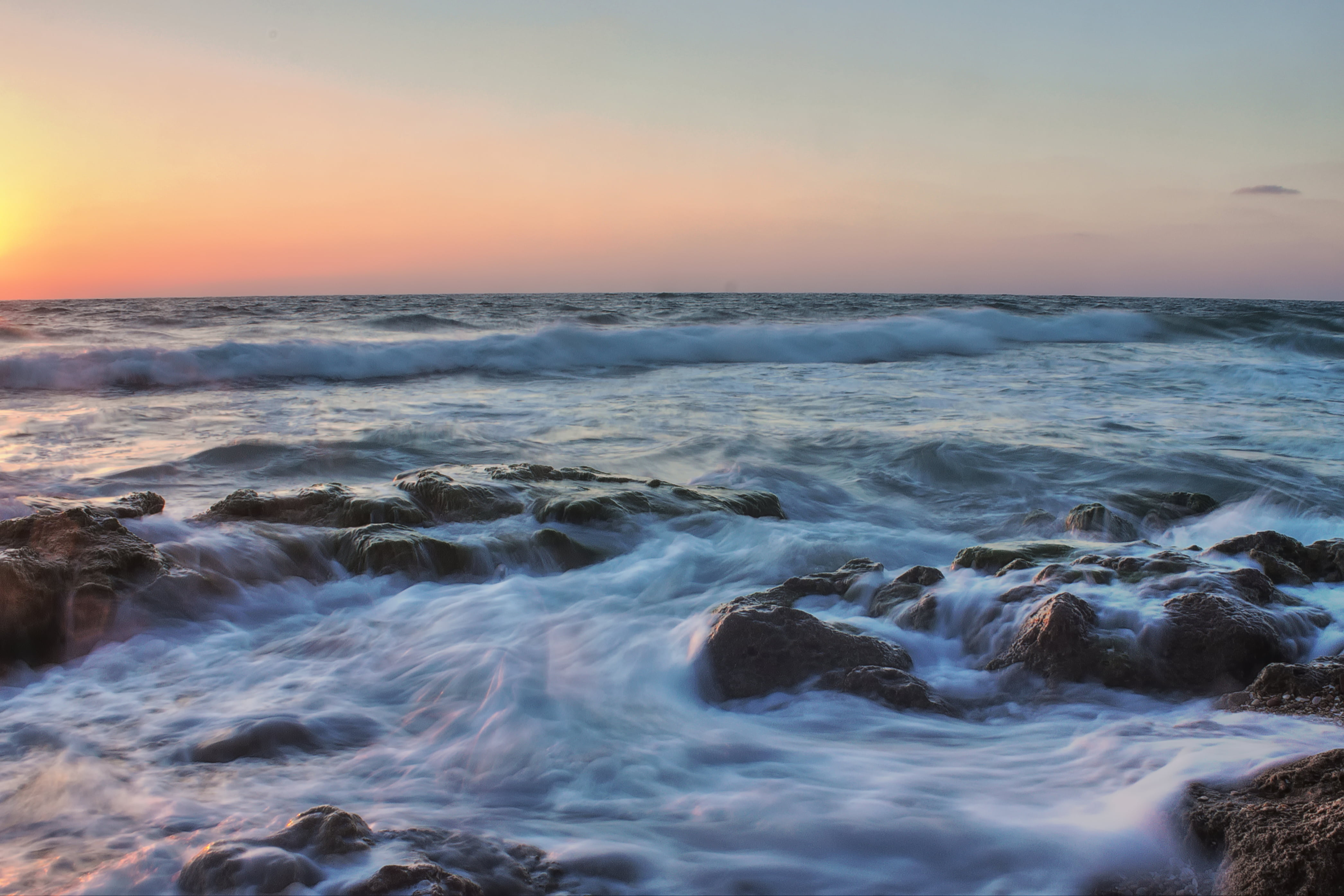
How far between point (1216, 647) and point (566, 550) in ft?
10.1

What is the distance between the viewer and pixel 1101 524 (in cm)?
515

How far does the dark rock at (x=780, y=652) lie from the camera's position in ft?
10.3

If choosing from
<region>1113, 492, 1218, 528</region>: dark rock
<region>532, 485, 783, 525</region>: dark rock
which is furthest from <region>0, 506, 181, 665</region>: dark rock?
<region>1113, 492, 1218, 528</region>: dark rock

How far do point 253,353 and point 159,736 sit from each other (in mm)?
13279

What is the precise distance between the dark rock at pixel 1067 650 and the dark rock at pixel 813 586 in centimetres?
78

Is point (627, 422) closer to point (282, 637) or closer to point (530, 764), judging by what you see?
point (282, 637)

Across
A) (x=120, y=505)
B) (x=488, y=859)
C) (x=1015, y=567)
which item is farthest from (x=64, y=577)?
(x=1015, y=567)

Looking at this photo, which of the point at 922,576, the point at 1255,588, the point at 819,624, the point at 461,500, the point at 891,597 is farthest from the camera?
the point at 461,500

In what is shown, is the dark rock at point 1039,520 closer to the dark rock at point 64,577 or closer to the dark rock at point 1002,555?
the dark rock at point 1002,555

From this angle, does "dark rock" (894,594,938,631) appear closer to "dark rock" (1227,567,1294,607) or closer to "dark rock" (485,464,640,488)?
"dark rock" (1227,567,1294,607)

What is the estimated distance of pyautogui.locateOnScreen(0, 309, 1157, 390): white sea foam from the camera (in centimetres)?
1287

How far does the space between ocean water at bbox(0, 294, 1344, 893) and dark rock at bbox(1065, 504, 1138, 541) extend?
26 cm

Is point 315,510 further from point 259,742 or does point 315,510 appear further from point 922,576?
point 922,576

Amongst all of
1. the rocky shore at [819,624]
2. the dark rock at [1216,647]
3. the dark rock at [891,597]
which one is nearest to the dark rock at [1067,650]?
the rocky shore at [819,624]
